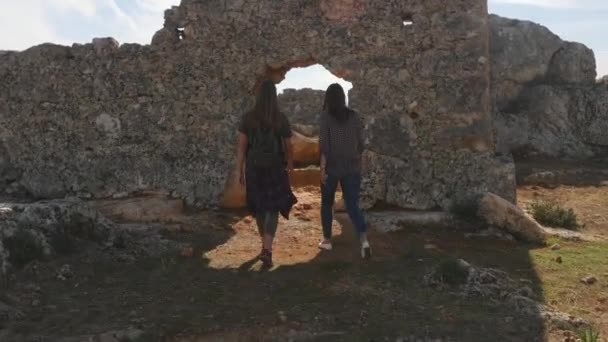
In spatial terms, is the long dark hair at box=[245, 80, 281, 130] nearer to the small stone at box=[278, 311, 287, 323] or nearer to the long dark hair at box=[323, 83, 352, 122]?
the long dark hair at box=[323, 83, 352, 122]

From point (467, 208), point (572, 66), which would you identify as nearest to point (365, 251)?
point (467, 208)

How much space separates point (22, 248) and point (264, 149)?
2079 mm

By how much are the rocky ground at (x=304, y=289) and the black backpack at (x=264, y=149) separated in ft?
2.94

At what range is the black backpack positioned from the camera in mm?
5309

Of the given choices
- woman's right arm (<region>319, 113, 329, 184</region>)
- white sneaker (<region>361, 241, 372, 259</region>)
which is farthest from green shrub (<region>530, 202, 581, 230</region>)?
woman's right arm (<region>319, 113, 329, 184</region>)

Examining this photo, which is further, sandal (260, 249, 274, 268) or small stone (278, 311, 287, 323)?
sandal (260, 249, 274, 268)

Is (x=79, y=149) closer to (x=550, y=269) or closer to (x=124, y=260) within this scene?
(x=124, y=260)

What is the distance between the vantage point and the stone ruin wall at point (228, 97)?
7043 millimetres

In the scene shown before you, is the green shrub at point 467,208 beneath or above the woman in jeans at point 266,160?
beneath

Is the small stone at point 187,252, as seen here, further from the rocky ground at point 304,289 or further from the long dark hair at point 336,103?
the long dark hair at point 336,103

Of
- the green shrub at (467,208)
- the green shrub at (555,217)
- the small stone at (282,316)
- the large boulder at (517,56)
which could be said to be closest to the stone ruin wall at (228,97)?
the green shrub at (467,208)

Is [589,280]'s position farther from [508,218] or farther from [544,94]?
[544,94]

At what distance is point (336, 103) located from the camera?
5547mm

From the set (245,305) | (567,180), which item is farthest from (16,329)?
(567,180)
